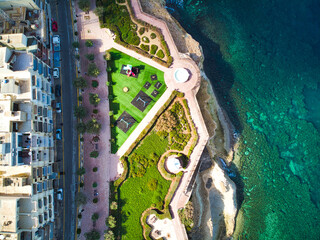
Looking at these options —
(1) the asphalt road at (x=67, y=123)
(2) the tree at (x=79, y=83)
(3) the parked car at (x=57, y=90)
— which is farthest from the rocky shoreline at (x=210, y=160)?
(3) the parked car at (x=57, y=90)

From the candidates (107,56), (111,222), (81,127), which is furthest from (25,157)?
(107,56)

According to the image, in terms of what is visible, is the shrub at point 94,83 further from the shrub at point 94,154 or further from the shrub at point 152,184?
the shrub at point 152,184

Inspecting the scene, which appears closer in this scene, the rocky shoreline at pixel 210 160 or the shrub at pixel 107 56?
the shrub at pixel 107 56

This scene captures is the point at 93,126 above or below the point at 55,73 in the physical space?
below

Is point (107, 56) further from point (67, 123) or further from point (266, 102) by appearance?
point (266, 102)

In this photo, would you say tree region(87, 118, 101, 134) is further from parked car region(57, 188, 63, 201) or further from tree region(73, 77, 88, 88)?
parked car region(57, 188, 63, 201)
